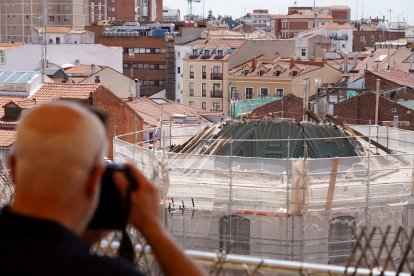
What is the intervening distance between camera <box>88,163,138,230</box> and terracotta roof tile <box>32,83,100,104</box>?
17554mm

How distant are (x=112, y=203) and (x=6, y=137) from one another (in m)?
15.2

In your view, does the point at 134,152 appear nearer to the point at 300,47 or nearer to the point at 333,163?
the point at 333,163

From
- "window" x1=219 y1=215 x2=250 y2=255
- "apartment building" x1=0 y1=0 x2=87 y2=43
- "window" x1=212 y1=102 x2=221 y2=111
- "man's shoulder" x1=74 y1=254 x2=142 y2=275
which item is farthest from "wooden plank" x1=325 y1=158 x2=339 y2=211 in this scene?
"apartment building" x1=0 y1=0 x2=87 y2=43

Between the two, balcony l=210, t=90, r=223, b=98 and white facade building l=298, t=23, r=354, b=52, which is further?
white facade building l=298, t=23, r=354, b=52

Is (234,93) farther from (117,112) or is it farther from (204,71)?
(117,112)

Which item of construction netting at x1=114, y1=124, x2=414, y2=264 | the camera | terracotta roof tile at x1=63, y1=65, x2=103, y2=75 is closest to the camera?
the camera

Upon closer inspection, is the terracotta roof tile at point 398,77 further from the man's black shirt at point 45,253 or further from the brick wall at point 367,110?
the man's black shirt at point 45,253

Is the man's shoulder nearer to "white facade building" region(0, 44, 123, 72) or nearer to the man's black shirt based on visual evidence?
the man's black shirt

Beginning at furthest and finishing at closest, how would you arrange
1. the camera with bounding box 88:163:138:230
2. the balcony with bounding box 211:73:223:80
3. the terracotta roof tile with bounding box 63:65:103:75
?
1. the balcony with bounding box 211:73:223:80
2. the terracotta roof tile with bounding box 63:65:103:75
3. the camera with bounding box 88:163:138:230

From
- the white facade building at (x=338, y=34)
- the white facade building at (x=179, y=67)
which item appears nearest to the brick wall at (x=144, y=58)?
the white facade building at (x=179, y=67)

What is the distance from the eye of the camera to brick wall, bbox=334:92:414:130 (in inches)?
957

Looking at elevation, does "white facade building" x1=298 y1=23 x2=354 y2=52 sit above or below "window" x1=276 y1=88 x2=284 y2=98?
above

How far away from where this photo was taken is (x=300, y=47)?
144 ft

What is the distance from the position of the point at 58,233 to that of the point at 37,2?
6127cm
